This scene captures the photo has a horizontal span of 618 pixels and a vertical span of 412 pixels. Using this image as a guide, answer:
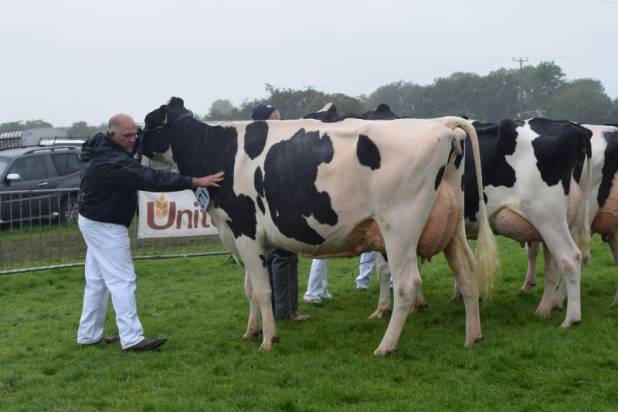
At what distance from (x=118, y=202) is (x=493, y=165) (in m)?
3.87

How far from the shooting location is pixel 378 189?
6.90 meters

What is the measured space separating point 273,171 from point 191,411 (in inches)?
99.3

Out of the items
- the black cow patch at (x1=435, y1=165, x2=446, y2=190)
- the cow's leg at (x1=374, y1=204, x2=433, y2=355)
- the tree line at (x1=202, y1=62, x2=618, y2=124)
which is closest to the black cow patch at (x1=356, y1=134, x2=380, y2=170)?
the cow's leg at (x1=374, y1=204, x2=433, y2=355)

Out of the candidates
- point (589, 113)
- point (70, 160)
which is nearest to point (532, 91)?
point (589, 113)

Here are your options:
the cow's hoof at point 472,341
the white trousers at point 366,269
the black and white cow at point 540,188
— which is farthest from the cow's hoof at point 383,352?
the white trousers at point 366,269

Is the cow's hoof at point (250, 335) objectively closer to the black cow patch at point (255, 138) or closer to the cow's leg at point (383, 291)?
the cow's leg at point (383, 291)

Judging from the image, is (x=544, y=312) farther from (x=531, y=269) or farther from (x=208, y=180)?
(x=208, y=180)

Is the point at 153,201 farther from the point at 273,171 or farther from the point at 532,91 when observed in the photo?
the point at 532,91

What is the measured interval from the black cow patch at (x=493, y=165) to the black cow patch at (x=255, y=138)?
83.9 inches

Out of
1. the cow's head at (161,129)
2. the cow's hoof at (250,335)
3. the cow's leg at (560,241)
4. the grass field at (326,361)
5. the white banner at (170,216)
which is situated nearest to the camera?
the grass field at (326,361)

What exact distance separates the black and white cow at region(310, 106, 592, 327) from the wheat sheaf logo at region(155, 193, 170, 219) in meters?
6.06

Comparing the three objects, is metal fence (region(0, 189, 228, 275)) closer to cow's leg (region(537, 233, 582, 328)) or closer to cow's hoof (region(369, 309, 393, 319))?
cow's hoof (region(369, 309, 393, 319))

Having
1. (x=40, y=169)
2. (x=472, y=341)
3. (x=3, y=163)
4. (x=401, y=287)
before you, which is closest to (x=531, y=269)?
(x=472, y=341)

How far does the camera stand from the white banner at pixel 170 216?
1305 centimetres
